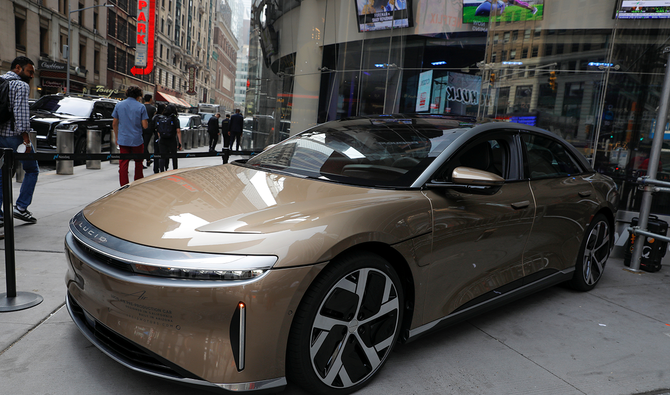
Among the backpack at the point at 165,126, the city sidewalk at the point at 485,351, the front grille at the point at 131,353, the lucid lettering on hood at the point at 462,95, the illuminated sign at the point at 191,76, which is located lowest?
the city sidewalk at the point at 485,351

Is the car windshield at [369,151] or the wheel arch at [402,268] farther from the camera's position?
the car windshield at [369,151]

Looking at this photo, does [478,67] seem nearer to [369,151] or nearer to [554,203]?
[554,203]

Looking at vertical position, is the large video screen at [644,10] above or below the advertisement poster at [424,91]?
above

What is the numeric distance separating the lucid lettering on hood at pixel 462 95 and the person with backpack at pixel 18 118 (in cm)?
1229

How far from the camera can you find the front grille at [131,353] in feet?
6.52

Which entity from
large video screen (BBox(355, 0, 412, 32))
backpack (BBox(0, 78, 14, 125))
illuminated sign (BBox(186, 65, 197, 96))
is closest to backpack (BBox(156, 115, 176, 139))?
backpack (BBox(0, 78, 14, 125))

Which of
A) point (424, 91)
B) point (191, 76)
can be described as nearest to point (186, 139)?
point (424, 91)

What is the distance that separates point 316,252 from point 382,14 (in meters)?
14.8

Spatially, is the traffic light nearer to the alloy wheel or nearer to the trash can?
the trash can

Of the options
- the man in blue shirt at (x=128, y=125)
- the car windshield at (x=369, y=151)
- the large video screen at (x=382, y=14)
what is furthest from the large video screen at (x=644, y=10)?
the man in blue shirt at (x=128, y=125)

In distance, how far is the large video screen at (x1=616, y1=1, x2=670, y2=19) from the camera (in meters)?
8.05

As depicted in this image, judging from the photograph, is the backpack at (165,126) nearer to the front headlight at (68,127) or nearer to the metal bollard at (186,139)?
the front headlight at (68,127)

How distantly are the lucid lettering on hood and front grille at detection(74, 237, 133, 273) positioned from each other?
14257mm

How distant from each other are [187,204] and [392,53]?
13973 mm
